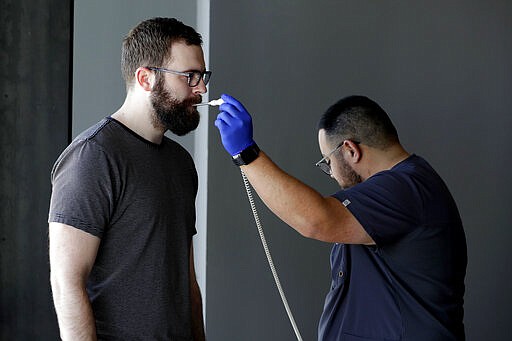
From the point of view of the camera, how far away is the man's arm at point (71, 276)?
1.38 m

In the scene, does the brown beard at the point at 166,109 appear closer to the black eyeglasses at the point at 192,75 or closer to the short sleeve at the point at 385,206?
the black eyeglasses at the point at 192,75

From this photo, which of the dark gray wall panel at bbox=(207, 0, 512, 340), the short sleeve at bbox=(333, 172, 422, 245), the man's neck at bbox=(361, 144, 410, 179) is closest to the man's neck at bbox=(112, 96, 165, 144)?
the short sleeve at bbox=(333, 172, 422, 245)

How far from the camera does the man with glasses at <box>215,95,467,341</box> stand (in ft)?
5.45

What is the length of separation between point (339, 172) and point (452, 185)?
1.13m

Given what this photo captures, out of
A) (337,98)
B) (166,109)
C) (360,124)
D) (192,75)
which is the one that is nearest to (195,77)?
(192,75)

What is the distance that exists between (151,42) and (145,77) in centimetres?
9

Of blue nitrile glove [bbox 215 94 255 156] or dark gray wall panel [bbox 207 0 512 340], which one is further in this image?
dark gray wall panel [bbox 207 0 512 340]

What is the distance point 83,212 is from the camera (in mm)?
1394

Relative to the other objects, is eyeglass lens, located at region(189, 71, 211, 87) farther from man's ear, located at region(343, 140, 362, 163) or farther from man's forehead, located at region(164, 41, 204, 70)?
man's ear, located at region(343, 140, 362, 163)

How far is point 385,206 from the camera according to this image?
1733mm

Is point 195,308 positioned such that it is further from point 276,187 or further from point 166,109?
point 166,109

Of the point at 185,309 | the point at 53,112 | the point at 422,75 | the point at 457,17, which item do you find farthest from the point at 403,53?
the point at 185,309

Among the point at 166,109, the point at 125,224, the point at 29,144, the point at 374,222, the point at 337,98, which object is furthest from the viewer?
the point at 337,98

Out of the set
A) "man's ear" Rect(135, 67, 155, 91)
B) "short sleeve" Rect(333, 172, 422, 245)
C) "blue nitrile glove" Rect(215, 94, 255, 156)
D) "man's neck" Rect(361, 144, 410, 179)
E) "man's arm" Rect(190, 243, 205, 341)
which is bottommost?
"man's arm" Rect(190, 243, 205, 341)
